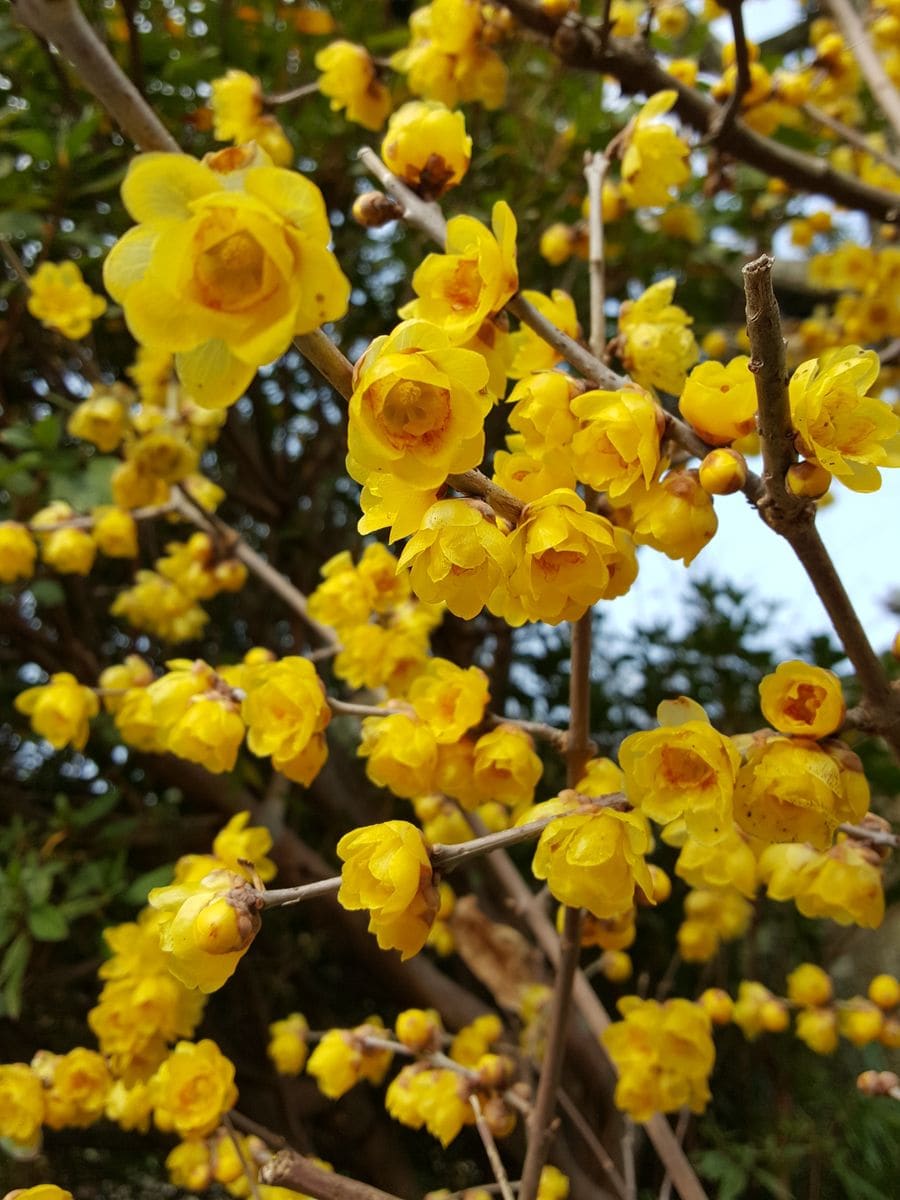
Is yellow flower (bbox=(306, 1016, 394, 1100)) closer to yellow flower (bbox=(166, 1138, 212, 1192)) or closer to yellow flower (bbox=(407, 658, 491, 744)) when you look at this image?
yellow flower (bbox=(166, 1138, 212, 1192))

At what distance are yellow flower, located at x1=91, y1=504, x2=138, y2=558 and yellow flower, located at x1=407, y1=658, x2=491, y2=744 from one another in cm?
71

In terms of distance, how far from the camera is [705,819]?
51 cm

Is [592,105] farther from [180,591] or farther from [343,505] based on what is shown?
[180,591]

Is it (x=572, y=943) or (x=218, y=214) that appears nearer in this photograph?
(x=218, y=214)

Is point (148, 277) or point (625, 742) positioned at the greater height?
point (148, 277)

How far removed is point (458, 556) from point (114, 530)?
0.92 meters

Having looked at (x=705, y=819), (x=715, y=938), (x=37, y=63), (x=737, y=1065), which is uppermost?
(x=37, y=63)

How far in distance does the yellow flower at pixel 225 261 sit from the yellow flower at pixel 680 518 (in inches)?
9.2

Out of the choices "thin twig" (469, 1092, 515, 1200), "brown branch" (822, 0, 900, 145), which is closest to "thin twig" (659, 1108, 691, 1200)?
"thin twig" (469, 1092, 515, 1200)

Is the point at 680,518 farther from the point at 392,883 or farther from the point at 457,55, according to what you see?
the point at 457,55

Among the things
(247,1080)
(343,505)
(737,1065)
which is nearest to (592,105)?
(343,505)

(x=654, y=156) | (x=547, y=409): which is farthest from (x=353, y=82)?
(x=547, y=409)

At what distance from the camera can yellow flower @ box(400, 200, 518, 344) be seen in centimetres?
53

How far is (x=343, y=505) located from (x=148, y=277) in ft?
5.45
